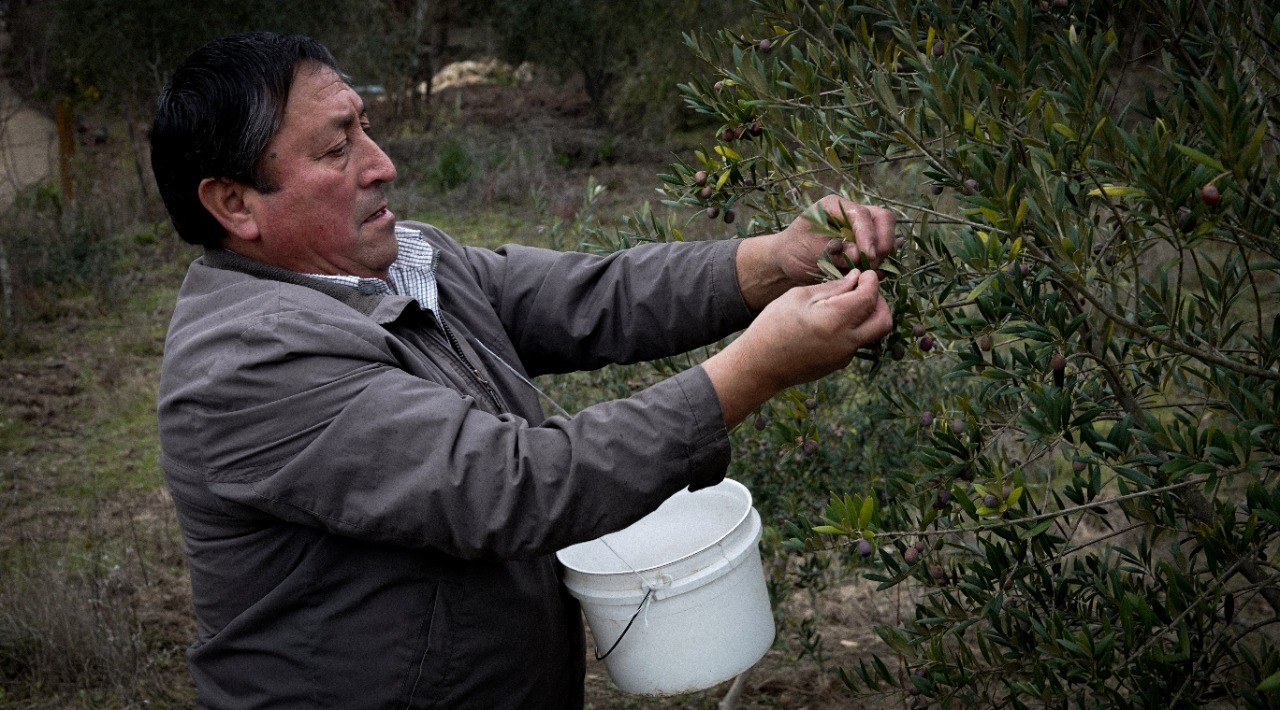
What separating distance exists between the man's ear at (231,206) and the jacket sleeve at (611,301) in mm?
598

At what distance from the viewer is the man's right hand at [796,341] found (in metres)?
1.91

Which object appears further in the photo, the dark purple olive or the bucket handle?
the bucket handle

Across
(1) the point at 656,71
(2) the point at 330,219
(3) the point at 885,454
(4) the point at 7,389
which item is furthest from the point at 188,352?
(1) the point at 656,71

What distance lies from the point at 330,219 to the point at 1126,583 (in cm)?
160

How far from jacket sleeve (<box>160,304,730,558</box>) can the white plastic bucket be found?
44 centimetres

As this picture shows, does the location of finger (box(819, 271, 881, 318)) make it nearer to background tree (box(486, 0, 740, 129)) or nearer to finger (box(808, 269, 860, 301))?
finger (box(808, 269, 860, 301))

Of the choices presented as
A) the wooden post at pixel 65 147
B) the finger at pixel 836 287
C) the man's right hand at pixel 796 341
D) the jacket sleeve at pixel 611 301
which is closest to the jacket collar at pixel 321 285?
the jacket sleeve at pixel 611 301

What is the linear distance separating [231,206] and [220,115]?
0.18 metres

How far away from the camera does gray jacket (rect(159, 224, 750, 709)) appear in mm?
1881

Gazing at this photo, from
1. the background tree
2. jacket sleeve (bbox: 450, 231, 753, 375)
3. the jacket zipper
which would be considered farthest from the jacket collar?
the background tree

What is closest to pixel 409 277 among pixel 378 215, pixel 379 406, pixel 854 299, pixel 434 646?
pixel 378 215

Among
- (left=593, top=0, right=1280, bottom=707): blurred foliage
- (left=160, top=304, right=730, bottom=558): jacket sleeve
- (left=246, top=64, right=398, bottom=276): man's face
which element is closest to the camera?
(left=593, top=0, right=1280, bottom=707): blurred foliage

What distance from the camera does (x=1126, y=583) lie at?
205 centimetres

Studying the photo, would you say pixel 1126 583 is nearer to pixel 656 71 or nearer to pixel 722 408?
pixel 722 408
